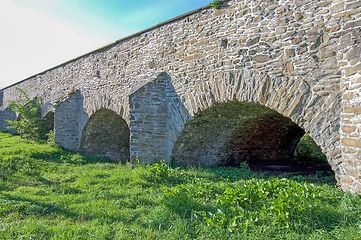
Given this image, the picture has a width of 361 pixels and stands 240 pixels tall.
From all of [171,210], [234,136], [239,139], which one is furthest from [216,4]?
[171,210]

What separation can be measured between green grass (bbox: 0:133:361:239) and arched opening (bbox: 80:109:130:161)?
447 cm

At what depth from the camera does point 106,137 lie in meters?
11.1

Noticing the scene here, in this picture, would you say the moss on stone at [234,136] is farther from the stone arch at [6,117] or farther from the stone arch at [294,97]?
the stone arch at [6,117]

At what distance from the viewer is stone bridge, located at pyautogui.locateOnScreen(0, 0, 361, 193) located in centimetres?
417

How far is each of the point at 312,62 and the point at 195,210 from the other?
2.97 m

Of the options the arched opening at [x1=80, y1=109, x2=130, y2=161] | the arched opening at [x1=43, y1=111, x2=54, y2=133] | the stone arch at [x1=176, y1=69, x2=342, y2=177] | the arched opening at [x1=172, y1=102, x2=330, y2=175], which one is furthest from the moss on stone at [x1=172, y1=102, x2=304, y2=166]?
the arched opening at [x1=43, y1=111, x2=54, y2=133]

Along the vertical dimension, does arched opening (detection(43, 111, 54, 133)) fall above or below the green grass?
above

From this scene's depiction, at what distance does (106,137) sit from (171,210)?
764cm

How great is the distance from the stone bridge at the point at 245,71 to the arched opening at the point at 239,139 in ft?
1.51

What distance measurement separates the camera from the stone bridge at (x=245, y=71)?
4172 mm

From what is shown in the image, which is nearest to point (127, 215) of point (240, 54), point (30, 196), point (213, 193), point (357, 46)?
point (213, 193)

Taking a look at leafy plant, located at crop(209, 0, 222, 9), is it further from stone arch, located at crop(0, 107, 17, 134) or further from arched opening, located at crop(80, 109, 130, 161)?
stone arch, located at crop(0, 107, 17, 134)

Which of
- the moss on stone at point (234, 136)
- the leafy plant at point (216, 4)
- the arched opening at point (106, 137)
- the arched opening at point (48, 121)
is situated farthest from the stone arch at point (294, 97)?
the arched opening at point (48, 121)

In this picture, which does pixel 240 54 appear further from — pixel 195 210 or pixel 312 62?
pixel 195 210
